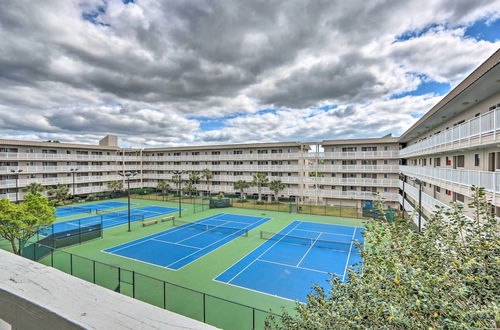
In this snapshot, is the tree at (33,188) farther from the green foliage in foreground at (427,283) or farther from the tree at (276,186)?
the green foliage in foreground at (427,283)

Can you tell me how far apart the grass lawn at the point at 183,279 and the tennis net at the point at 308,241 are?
5.28 feet

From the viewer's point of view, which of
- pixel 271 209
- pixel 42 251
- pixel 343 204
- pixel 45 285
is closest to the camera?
pixel 45 285

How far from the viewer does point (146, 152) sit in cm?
6688

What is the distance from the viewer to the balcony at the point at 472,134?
11.7 meters

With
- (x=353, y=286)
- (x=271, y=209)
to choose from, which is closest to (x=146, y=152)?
(x=271, y=209)

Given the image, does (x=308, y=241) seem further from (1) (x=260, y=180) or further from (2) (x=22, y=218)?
(1) (x=260, y=180)

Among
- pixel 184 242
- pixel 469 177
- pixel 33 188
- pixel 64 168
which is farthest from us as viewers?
pixel 64 168

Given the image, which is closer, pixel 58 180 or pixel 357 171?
pixel 357 171

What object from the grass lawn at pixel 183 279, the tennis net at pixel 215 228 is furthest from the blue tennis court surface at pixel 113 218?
the tennis net at pixel 215 228

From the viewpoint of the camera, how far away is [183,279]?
1662 centimetres

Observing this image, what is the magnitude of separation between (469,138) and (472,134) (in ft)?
1.27

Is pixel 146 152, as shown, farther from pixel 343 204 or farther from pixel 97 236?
pixel 343 204

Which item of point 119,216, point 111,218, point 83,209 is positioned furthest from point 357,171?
point 83,209

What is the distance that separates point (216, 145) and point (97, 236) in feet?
111
